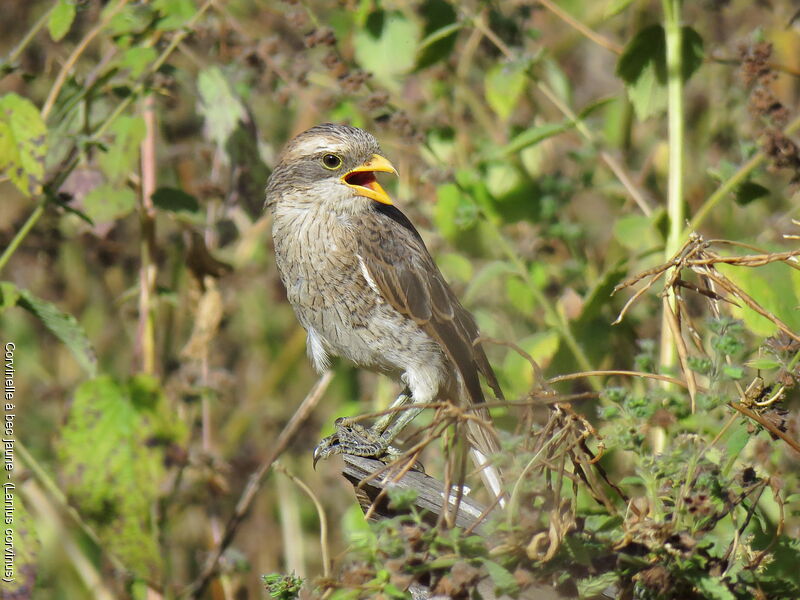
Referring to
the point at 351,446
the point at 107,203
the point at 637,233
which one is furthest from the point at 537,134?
the point at 107,203

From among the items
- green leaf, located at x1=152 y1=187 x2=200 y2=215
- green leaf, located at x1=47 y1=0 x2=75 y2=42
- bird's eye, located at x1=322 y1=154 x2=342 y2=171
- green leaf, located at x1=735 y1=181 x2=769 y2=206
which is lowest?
green leaf, located at x1=735 y1=181 x2=769 y2=206

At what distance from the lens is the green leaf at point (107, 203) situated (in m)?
4.54

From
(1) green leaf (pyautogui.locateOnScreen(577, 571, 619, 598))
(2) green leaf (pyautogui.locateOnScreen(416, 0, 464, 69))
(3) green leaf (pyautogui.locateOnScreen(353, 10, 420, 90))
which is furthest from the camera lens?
(3) green leaf (pyautogui.locateOnScreen(353, 10, 420, 90))

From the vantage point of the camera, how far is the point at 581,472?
114 inches

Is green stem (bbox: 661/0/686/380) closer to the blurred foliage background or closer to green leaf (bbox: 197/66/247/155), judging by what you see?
the blurred foliage background

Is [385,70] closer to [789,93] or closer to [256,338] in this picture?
[256,338]

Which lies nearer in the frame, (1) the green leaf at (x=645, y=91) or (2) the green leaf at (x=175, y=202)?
(1) the green leaf at (x=645, y=91)

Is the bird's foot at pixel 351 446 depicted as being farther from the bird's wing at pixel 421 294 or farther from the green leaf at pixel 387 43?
the green leaf at pixel 387 43

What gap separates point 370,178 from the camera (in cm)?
503

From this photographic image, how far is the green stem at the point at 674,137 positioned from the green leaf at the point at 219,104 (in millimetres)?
2064

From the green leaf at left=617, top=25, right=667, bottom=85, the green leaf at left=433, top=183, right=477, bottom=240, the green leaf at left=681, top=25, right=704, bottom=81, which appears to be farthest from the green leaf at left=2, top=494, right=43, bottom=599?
the green leaf at left=681, top=25, right=704, bottom=81

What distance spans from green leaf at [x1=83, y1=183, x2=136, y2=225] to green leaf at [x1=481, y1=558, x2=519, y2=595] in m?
2.68

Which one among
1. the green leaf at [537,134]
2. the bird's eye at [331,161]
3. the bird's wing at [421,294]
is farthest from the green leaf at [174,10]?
the green leaf at [537,134]

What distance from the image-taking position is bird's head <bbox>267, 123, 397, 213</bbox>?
4871mm
